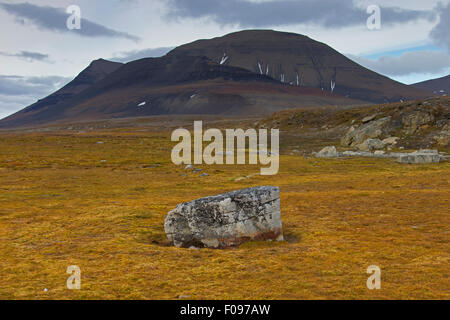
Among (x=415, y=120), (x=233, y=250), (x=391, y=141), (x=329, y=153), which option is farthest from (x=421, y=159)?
(x=233, y=250)

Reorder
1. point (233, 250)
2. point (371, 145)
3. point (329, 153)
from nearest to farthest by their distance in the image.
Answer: point (233, 250) < point (329, 153) < point (371, 145)

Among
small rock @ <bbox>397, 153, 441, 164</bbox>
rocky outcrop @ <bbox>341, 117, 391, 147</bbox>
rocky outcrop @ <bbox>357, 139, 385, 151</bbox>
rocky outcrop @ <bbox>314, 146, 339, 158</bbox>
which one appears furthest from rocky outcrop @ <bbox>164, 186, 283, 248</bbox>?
rocky outcrop @ <bbox>341, 117, 391, 147</bbox>

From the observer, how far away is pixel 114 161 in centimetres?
6203

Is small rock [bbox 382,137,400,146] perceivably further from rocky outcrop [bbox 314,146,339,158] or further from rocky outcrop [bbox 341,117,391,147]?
rocky outcrop [bbox 314,146,339,158]

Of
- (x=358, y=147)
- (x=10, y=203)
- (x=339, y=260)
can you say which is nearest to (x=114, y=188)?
(x=10, y=203)

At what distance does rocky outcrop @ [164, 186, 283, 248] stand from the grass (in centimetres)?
67

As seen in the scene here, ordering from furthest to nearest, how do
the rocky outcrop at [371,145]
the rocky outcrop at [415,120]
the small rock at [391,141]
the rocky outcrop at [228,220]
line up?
1. the rocky outcrop at [415,120]
2. the small rock at [391,141]
3. the rocky outcrop at [371,145]
4. the rocky outcrop at [228,220]

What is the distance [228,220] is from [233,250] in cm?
133

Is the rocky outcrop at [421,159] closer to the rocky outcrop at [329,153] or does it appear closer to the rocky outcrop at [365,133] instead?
the rocky outcrop at [329,153]

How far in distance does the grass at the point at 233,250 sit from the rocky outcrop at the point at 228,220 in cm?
67

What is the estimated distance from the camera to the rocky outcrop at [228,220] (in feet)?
52.4

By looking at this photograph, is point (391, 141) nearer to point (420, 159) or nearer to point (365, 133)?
point (365, 133)

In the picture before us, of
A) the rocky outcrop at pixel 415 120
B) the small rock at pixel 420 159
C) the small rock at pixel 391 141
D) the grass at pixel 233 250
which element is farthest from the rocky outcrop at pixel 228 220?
the rocky outcrop at pixel 415 120

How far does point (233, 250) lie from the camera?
596 inches
